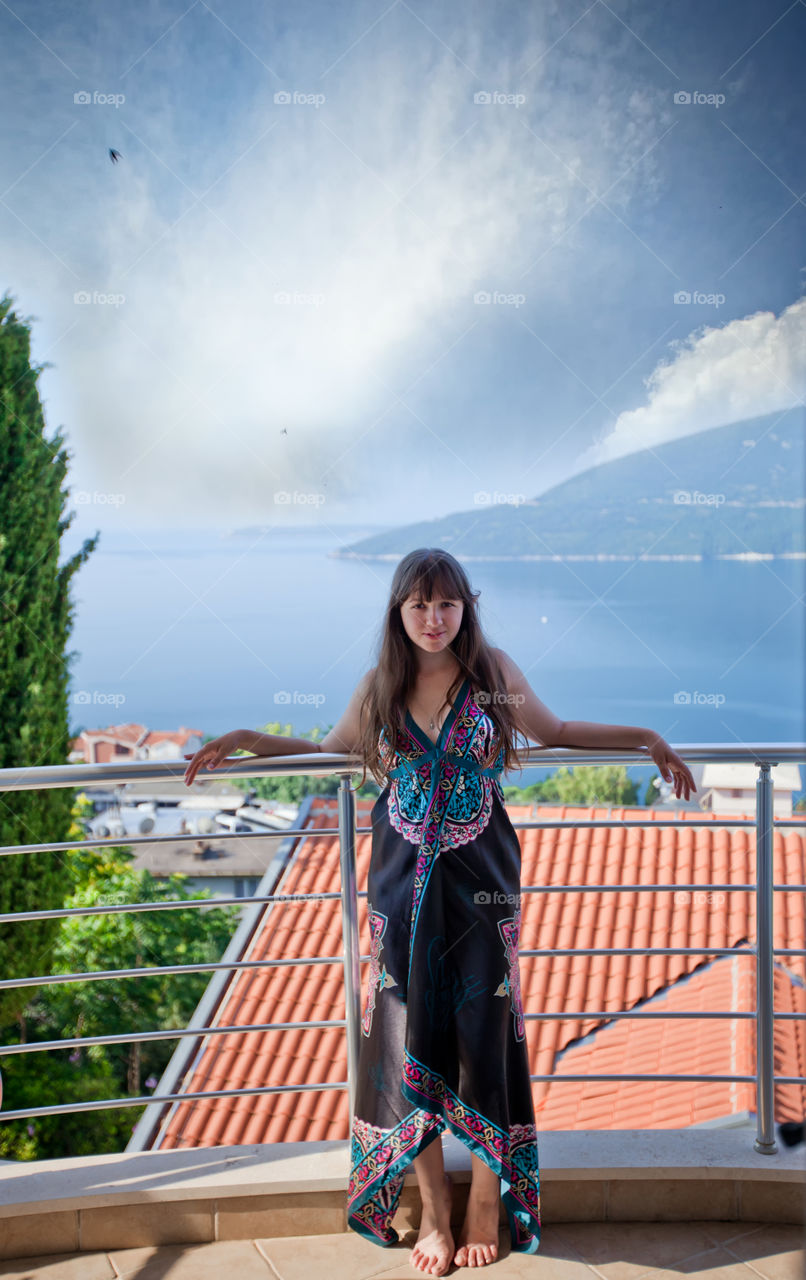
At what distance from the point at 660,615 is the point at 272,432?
222 inches

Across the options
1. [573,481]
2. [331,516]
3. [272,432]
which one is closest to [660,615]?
[573,481]

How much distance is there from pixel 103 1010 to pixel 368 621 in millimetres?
5093

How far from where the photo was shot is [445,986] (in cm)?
137

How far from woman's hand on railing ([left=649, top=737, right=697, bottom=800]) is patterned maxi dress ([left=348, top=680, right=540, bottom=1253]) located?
0.26 metres

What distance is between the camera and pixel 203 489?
12.6 meters

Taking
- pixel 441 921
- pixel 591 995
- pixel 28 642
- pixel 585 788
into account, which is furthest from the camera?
pixel 585 788

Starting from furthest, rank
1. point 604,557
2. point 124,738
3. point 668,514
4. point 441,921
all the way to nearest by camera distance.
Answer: point 668,514 → point 604,557 → point 124,738 → point 441,921

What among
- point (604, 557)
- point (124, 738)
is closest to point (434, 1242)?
point (124, 738)

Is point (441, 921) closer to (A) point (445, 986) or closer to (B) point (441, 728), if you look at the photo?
(A) point (445, 986)

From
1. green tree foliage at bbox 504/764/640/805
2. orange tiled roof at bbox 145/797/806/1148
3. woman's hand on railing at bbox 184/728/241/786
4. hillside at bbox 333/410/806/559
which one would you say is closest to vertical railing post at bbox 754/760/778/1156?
woman's hand on railing at bbox 184/728/241/786

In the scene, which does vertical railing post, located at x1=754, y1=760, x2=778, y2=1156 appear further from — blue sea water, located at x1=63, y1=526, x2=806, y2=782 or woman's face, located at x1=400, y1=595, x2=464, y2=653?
blue sea water, located at x1=63, y1=526, x2=806, y2=782

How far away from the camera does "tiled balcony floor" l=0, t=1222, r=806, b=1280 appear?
4.60 ft

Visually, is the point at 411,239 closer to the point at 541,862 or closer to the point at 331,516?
the point at 331,516

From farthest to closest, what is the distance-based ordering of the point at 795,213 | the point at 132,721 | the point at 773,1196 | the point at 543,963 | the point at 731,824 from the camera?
the point at 795,213, the point at 132,721, the point at 543,963, the point at 773,1196, the point at 731,824
